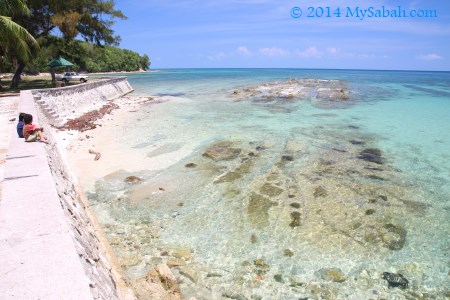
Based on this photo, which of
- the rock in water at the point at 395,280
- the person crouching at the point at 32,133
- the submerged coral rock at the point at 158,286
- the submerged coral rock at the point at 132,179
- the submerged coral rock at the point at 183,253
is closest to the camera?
the submerged coral rock at the point at 158,286

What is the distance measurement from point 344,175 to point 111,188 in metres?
8.29

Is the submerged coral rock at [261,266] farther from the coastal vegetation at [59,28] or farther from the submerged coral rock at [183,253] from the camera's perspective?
the coastal vegetation at [59,28]

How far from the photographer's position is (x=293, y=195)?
9.53 metres

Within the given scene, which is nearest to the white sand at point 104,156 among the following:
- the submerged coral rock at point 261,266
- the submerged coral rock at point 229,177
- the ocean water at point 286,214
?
the ocean water at point 286,214

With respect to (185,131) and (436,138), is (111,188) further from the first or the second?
(436,138)

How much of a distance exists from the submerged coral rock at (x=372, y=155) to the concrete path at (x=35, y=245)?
480 inches

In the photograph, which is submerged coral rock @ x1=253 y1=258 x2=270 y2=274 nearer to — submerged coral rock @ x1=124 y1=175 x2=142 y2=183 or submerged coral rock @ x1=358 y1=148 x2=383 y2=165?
submerged coral rock @ x1=124 y1=175 x2=142 y2=183

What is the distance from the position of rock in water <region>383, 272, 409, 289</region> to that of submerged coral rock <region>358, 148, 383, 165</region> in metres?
7.38

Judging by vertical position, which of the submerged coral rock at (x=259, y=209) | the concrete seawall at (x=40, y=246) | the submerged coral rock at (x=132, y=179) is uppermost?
the concrete seawall at (x=40, y=246)

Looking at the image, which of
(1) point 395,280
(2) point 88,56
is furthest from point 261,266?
(2) point 88,56

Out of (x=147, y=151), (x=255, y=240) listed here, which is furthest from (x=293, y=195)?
(x=147, y=151)

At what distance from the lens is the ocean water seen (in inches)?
239

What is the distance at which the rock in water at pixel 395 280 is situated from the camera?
5.91 meters

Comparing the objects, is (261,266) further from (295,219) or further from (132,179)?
(132,179)
